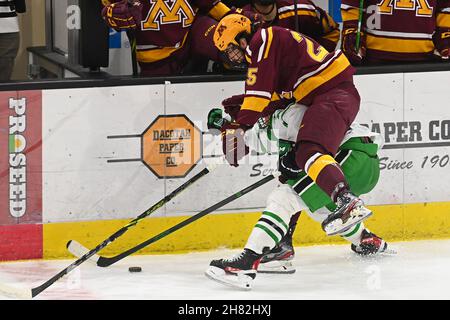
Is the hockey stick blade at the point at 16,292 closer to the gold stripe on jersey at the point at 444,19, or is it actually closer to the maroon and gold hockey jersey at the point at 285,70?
the maroon and gold hockey jersey at the point at 285,70

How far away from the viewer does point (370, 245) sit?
6.80 meters

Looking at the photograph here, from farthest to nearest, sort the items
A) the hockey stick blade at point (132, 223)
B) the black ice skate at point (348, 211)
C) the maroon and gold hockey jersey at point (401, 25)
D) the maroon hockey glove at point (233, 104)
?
1. the maroon and gold hockey jersey at point (401, 25)
2. the maroon hockey glove at point (233, 104)
3. the hockey stick blade at point (132, 223)
4. the black ice skate at point (348, 211)

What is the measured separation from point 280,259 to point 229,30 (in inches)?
39.3

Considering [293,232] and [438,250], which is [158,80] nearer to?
[293,232]

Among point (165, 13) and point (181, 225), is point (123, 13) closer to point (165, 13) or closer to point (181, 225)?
point (165, 13)

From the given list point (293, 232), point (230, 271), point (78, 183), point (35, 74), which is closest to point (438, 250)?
point (293, 232)

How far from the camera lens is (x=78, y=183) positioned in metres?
6.70

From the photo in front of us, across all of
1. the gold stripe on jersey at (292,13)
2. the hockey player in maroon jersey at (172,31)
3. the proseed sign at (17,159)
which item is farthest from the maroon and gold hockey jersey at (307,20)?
the proseed sign at (17,159)

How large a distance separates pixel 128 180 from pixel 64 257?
417 millimetres

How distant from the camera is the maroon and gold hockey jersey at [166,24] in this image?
22.5 feet

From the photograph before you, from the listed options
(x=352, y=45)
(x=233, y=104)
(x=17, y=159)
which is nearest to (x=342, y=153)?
(x=233, y=104)

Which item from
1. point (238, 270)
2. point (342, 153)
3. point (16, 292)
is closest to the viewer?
point (16, 292)

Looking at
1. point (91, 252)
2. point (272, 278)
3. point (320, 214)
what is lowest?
point (272, 278)

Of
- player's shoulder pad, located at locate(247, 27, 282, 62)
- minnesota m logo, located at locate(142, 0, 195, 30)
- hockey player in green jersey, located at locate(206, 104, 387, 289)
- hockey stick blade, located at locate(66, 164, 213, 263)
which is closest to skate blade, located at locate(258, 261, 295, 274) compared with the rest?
hockey player in green jersey, located at locate(206, 104, 387, 289)
